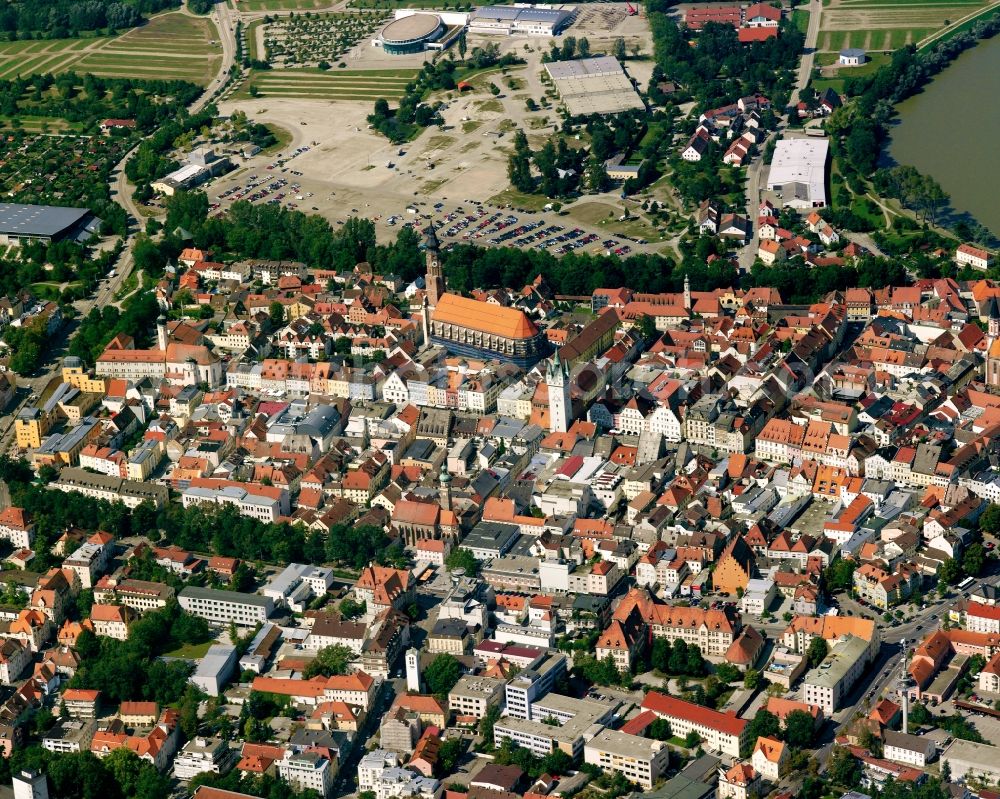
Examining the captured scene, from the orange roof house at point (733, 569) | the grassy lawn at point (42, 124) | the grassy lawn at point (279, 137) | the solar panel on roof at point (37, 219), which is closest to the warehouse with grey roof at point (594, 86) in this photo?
the grassy lawn at point (279, 137)

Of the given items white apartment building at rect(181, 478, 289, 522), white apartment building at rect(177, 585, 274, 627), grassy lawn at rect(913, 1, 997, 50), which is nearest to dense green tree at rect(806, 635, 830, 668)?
white apartment building at rect(177, 585, 274, 627)

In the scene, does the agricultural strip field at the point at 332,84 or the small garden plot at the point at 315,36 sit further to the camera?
the small garden plot at the point at 315,36

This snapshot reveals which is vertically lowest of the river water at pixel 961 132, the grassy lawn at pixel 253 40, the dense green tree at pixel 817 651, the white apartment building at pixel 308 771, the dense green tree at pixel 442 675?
the white apartment building at pixel 308 771

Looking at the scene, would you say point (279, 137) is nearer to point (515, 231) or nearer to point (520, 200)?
point (520, 200)

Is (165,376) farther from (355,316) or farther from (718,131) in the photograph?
(718,131)

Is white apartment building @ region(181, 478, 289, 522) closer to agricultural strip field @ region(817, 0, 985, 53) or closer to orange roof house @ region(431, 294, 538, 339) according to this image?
orange roof house @ region(431, 294, 538, 339)

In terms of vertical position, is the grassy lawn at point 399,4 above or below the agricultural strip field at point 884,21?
below

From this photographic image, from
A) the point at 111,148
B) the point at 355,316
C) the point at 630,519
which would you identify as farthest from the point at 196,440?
the point at 111,148

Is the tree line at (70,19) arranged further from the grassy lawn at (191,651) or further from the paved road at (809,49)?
the grassy lawn at (191,651)
